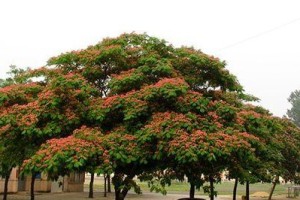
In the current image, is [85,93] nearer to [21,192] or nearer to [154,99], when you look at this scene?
[154,99]

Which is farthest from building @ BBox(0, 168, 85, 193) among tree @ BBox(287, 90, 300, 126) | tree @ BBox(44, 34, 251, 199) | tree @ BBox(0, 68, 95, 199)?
tree @ BBox(287, 90, 300, 126)

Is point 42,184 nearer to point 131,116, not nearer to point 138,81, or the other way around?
point 138,81

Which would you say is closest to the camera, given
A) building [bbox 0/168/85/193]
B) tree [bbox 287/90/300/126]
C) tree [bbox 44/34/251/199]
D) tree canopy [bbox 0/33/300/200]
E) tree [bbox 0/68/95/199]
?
tree canopy [bbox 0/33/300/200]

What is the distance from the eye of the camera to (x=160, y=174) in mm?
13641

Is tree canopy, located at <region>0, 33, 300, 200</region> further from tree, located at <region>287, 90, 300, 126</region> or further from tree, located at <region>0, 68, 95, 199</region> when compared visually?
tree, located at <region>287, 90, 300, 126</region>

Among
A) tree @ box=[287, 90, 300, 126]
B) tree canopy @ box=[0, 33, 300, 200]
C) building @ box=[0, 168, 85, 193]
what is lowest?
building @ box=[0, 168, 85, 193]

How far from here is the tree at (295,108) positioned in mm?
103812

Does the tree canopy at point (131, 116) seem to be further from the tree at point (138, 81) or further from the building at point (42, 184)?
the building at point (42, 184)

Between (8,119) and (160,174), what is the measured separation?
4.81 metres

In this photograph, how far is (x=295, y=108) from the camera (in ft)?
346

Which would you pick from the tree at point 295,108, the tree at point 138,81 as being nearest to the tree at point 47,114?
the tree at point 138,81

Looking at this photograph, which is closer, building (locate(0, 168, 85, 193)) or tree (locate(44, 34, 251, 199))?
tree (locate(44, 34, 251, 199))

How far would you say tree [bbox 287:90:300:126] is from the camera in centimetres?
10381

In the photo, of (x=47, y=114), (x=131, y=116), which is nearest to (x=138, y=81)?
(x=131, y=116)
